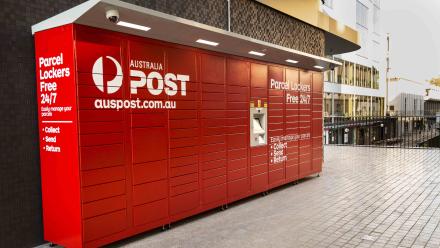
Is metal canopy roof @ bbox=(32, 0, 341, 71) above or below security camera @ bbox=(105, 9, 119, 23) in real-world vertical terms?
above

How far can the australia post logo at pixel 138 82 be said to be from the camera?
3.91m

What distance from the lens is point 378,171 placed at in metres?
8.91

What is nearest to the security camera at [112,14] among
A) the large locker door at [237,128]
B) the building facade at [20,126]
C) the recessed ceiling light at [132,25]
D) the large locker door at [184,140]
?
the building facade at [20,126]


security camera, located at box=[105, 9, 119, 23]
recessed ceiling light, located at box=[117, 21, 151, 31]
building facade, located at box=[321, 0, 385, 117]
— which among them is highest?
building facade, located at box=[321, 0, 385, 117]

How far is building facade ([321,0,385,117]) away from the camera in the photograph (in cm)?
2592

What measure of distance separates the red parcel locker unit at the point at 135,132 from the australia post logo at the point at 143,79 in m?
0.01

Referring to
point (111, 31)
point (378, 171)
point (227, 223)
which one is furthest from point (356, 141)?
point (111, 31)

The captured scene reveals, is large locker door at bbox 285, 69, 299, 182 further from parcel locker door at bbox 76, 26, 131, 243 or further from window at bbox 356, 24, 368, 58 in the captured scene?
window at bbox 356, 24, 368, 58

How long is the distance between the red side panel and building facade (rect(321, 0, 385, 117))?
21.2 m

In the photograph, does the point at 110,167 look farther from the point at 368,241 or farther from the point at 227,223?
the point at 368,241

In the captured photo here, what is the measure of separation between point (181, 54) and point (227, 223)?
8.30 feet

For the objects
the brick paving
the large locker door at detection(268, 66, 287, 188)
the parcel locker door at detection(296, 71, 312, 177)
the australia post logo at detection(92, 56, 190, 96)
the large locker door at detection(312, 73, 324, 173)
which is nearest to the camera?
the australia post logo at detection(92, 56, 190, 96)

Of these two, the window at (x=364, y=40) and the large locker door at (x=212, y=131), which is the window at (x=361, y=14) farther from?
the large locker door at (x=212, y=131)

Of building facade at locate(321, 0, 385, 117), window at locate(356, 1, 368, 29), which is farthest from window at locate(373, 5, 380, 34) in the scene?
window at locate(356, 1, 368, 29)
